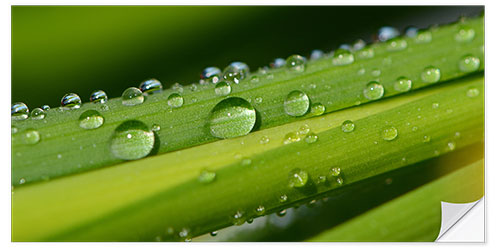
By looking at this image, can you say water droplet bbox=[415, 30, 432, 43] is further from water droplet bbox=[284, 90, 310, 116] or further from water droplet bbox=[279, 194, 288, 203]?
water droplet bbox=[279, 194, 288, 203]

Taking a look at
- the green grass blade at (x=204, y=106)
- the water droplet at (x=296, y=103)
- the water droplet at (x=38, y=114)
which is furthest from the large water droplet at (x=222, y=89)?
the water droplet at (x=38, y=114)

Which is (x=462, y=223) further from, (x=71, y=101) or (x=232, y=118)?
(x=71, y=101)

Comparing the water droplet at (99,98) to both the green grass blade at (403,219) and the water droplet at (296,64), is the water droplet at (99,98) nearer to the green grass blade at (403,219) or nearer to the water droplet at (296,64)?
→ the water droplet at (296,64)

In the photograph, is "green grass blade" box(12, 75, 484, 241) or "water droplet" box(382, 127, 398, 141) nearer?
"green grass blade" box(12, 75, 484, 241)

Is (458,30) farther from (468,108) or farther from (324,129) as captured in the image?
(324,129)

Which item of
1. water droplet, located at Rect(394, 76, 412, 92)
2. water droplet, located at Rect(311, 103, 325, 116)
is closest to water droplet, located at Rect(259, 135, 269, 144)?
water droplet, located at Rect(311, 103, 325, 116)

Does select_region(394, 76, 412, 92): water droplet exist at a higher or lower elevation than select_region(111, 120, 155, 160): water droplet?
higher
